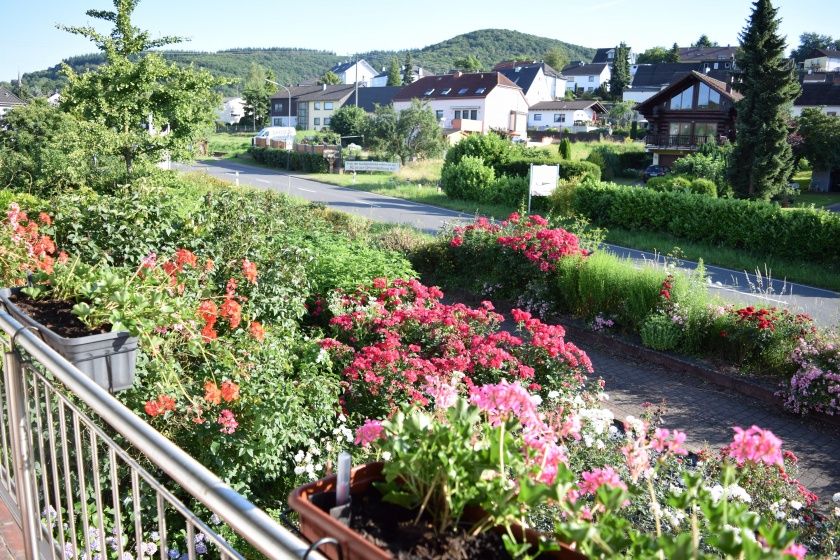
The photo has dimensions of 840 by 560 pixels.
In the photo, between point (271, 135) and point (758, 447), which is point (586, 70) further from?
point (758, 447)

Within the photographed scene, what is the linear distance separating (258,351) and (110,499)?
1320mm

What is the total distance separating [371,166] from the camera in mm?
38531

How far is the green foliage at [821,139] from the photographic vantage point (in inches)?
1355

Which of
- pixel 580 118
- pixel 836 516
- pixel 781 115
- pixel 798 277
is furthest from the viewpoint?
pixel 580 118

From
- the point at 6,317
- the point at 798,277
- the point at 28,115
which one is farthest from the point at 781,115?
the point at 6,317

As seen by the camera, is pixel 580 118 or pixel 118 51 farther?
pixel 580 118

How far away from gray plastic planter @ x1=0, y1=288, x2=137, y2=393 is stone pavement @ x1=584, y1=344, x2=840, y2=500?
16.4ft

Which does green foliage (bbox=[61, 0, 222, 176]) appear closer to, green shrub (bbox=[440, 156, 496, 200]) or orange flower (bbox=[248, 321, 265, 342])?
orange flower (bbox=[248, 321, 265, 342])

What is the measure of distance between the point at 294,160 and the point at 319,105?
41.3 metres

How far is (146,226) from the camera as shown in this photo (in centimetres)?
680

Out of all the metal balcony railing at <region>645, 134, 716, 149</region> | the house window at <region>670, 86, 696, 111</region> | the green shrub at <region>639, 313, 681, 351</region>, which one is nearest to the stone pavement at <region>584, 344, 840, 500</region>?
the green shrub at <region>639, 313, 681, 351</region>

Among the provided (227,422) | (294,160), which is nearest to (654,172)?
(294,160)

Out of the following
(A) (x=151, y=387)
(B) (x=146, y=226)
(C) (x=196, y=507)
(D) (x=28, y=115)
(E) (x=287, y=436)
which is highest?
(D) (x=28, y=115)

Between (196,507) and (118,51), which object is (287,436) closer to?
(196,507)
